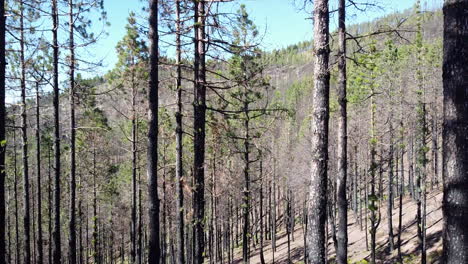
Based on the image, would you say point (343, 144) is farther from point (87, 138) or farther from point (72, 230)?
point (87, 138)

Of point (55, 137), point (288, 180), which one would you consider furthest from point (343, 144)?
point (288, 180)

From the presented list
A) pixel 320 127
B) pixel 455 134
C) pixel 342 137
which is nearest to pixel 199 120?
pixel 320 127

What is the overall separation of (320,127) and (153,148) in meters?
3.76

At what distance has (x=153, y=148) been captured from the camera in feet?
25.0

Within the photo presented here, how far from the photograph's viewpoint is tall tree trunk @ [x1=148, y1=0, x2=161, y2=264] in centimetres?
741

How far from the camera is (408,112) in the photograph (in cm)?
2159

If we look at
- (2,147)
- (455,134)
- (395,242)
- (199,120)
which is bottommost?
(395,242)

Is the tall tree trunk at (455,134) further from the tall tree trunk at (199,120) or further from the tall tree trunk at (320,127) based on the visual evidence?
the tall tree trunk at (199,120)

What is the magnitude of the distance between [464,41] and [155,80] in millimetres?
5879

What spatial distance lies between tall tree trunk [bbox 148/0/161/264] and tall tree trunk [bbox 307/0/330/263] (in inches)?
134

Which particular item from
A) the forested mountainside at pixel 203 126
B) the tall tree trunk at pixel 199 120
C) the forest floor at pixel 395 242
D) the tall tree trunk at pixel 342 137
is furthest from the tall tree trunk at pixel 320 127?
the forest floor at pixel 395 242

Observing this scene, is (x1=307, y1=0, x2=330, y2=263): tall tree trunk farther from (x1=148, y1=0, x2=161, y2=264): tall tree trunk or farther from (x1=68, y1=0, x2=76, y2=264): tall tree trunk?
(x1=68, y1=0, x2=76, y2=264): tall tree trunk

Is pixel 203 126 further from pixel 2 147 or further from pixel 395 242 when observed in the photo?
pixel 395 242

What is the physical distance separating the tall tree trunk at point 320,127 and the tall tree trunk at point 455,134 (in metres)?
2.47
